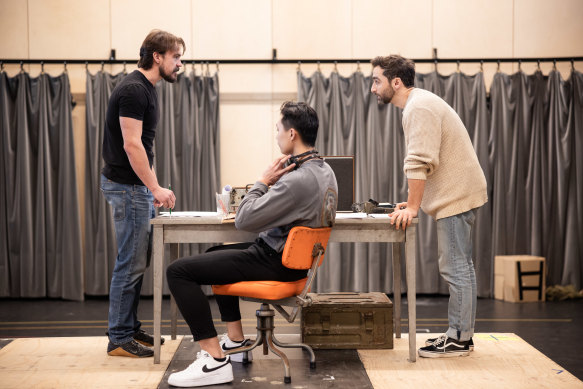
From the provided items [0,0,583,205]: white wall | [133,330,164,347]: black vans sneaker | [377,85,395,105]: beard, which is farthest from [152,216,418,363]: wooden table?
[0,0,583,205]: white wall

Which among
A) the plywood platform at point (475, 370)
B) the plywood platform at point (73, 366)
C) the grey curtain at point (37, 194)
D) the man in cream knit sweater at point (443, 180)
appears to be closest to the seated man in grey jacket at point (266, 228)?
the plywood platform at point (73, 366)

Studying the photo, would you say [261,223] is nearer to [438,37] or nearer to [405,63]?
[405,63]

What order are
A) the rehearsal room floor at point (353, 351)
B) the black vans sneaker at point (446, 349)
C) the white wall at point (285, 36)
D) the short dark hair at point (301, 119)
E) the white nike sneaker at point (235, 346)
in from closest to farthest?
the short dark hair at point (301, 119) < the rehearsal room floor at point (353, 351) < the white nike sneaker at point (235, 346) < the black vans sneaker at point (446, 349) < the white wall at point (285, 36)

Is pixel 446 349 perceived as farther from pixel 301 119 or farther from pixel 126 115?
pixel 126 115

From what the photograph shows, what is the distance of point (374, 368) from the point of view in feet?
10.6

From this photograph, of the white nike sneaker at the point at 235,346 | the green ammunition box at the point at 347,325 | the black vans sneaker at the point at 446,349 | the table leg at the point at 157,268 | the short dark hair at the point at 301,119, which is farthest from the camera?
the green ammunition box at the point at 347,325

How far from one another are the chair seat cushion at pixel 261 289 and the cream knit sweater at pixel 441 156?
2.99 feet

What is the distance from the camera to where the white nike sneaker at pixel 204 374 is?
2914mm

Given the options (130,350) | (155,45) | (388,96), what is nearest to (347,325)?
(130,350)

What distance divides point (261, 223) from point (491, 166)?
3726 millimetres

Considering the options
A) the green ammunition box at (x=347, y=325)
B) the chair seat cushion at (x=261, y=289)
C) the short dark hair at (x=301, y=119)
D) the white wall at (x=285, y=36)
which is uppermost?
the white wall at (x=285, y=36)

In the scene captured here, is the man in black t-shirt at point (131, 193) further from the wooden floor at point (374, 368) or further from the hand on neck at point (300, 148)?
the hand on neck at point (300, 148)

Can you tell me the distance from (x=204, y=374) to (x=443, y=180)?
63.6 inches

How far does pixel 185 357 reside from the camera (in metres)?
3.39
